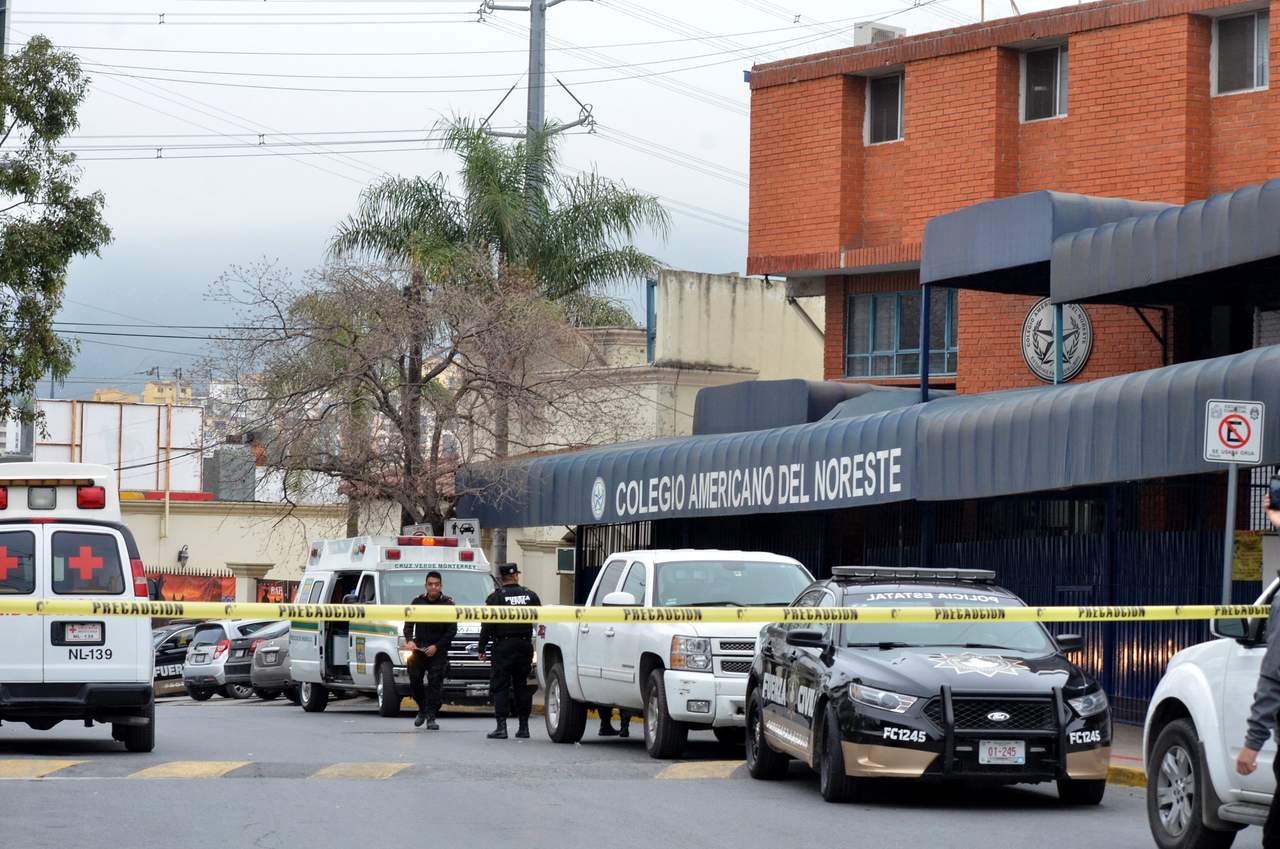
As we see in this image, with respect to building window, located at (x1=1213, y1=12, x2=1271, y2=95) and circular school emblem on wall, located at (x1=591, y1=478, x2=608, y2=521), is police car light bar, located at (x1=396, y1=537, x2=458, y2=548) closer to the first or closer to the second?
circular school emblem on wall, located at (x1=591, y1=478, x2=608, y2=521)

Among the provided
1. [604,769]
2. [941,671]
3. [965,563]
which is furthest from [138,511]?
[941,671]

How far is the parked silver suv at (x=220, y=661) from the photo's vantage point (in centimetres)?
3238

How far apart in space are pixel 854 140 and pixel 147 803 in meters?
22.8

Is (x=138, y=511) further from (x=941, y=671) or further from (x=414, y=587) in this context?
(x=941, y=671)

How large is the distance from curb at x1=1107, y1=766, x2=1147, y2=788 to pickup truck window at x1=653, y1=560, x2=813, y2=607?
11.3ft

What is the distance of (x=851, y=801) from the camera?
1289 cm

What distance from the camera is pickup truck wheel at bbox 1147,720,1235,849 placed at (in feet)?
32.5

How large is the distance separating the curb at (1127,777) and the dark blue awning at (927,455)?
3.34 meters

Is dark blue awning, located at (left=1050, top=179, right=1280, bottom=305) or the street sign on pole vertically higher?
dark blue awning, located at (left=1050, top=179, right=1280, bottom=305)

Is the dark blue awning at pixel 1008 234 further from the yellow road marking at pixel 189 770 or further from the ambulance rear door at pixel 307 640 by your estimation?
the yellow road marking at pixel 189 770

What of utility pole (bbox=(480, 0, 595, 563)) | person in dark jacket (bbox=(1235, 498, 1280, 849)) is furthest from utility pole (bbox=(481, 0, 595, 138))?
person in dark jacket (bbox=(1235, 498, 1280, 849))

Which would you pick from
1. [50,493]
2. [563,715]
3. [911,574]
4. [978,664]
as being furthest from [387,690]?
[978,664]

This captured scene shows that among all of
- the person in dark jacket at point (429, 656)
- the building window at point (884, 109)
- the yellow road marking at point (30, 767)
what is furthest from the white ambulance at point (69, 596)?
the building window at point (884, 109)

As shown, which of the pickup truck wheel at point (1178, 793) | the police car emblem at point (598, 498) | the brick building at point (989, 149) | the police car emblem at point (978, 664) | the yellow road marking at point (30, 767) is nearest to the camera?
the pickup truck wheel at point (1178, 793)
